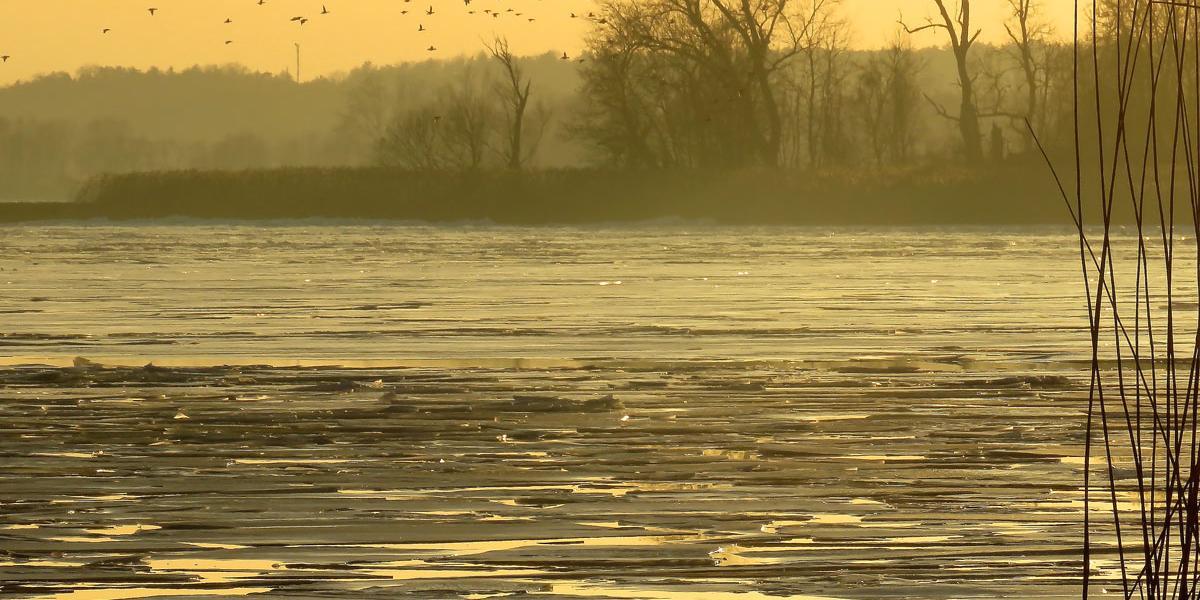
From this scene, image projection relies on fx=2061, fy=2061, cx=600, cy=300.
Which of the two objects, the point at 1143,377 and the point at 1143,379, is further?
the point at 1143,377

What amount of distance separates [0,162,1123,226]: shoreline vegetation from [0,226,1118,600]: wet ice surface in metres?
31.7

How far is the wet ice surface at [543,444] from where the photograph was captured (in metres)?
6.80

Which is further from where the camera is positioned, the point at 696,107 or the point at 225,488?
the point at 696,107

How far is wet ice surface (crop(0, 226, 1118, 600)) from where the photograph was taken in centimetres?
680

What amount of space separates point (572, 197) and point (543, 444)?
4908 cm

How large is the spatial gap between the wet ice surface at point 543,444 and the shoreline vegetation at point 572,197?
3169cm

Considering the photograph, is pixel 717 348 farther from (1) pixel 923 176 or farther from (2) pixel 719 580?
(1) pixel 923 176

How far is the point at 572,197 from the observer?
2325 inches

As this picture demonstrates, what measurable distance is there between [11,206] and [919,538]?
64898 millimetres

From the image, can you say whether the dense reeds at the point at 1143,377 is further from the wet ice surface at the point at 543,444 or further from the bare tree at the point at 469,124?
the bare tree at the point at 469,124

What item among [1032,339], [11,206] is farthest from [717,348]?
[11,206]

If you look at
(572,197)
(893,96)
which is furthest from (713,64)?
(893,96)

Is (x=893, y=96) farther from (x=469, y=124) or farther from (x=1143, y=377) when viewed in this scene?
(x=1143, y=377)

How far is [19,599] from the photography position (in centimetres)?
622
